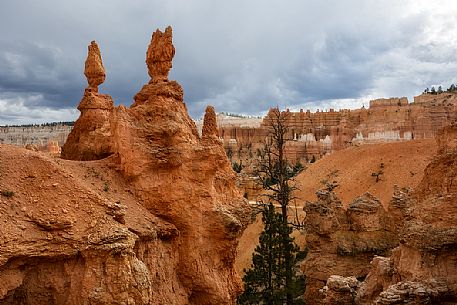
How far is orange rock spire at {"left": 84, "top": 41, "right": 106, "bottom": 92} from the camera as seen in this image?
56.4 ft

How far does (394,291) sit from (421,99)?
11513 cm

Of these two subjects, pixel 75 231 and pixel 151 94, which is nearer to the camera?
pixel 75 231

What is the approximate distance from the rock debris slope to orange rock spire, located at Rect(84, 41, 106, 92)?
301 centimetres

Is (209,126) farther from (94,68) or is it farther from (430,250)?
(430,250)

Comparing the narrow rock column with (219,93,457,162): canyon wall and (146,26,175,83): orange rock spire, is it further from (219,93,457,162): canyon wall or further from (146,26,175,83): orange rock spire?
(219,93,457,162): canyon wall

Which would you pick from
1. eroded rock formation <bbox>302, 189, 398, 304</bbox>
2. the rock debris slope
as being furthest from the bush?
eroded rock formation <bbox>302, 189, 398, 304</bbox>

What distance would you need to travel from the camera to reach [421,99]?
114 m

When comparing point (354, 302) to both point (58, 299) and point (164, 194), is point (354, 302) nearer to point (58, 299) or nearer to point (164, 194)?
point (164, 194)

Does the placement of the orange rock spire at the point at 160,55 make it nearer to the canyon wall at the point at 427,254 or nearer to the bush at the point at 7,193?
the bush at the point at 7,193

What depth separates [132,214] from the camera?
32.6 feet

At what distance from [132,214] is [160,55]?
512 cm

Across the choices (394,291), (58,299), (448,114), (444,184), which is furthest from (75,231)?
(448,114)

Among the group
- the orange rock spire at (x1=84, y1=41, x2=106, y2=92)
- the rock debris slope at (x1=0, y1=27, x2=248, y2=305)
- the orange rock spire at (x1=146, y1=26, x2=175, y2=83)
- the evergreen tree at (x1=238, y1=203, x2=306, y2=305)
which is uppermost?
the orange rock spire at (x1=84, y1=41, x2=106, y2=92)

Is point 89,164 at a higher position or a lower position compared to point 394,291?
higher
